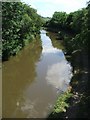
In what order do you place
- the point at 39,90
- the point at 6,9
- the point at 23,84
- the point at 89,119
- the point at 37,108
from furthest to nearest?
1. the point at 6,9
2. the point at 23,84
3. the point at 39,90
4. the point at 37,108
5. the point at 89,119

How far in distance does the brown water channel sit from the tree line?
13.1 feet

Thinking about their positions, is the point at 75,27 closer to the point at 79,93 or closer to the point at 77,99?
the point at 79,93

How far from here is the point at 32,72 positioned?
33625 millimetres

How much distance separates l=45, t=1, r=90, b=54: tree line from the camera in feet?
82.0

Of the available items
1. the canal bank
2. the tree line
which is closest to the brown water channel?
the canal bank

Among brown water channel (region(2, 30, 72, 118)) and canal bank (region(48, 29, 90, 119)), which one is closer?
canal bank (region(48, 29, 90, 119))

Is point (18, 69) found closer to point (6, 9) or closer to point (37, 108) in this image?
point (6, 9)

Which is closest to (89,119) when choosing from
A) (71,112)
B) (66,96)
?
(71,112)

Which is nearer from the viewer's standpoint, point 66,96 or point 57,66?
point 66,96

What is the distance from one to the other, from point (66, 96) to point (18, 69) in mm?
14640

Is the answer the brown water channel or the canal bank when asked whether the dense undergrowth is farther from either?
the brown water channel

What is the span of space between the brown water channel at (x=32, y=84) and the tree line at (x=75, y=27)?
400 cm

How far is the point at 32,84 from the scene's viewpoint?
92.9ft

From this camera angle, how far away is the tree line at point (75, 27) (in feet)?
82.0
